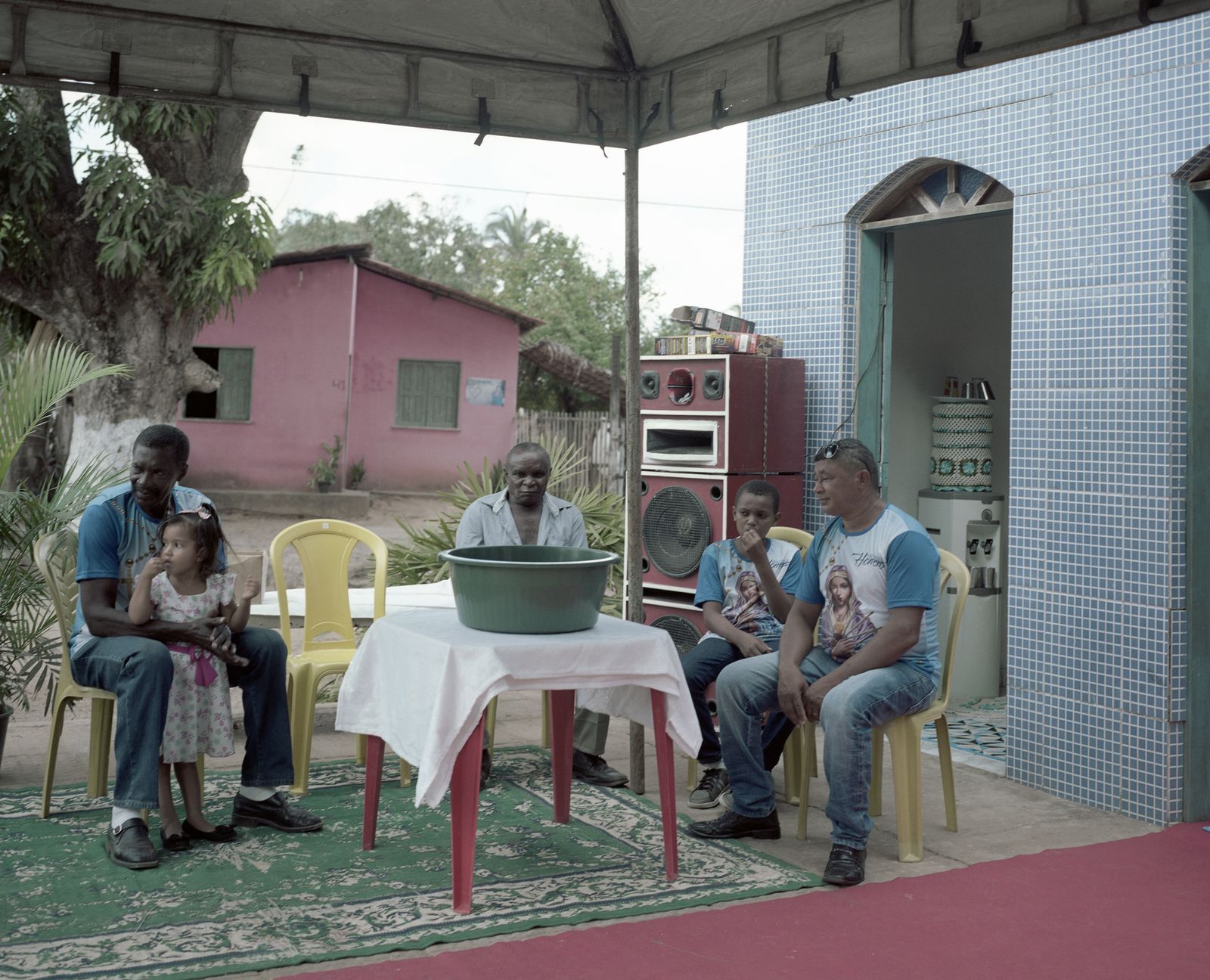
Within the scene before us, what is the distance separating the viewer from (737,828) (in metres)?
4.30

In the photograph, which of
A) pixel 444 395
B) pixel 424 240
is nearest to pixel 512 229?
pixel 424 240

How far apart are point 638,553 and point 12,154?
25.5 ft

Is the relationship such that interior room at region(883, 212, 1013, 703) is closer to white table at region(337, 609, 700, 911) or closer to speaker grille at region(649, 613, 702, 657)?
speaker grille at region(649, 613, 702, 657)

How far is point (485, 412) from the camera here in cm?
1981

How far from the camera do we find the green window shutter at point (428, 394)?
19.4 metres

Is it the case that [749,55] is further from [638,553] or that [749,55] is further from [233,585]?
[233,585]

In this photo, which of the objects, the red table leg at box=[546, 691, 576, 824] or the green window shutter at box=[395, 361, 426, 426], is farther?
the green window shutter at box=[395, 361, 426, 426]

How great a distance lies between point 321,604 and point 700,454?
72.6 inches

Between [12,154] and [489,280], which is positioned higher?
[489,280]

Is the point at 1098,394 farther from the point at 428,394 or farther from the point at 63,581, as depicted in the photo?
the point at 428,394

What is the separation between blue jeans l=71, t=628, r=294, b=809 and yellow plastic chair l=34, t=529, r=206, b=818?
0.37ft

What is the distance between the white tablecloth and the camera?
11.4 feet

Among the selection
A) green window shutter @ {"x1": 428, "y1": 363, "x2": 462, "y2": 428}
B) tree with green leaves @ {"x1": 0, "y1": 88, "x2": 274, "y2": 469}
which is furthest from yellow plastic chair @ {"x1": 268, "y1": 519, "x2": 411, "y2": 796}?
green window shutter @ {"x1": 428, "y1": 363, "x2": 462, "y2": 428}

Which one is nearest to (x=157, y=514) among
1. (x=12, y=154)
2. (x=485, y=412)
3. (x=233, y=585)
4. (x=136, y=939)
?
(x=233, y=585)
